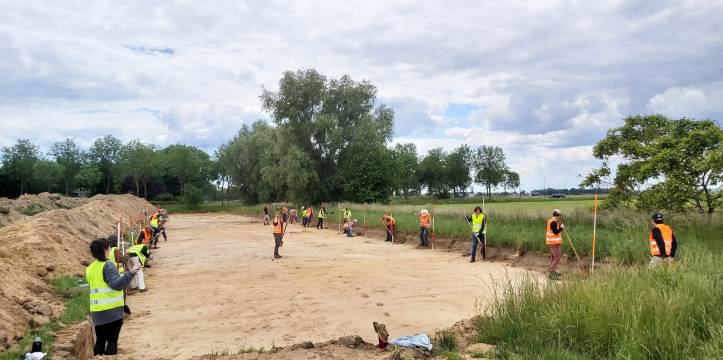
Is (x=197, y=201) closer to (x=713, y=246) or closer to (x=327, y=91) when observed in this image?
(x=327, y=91)

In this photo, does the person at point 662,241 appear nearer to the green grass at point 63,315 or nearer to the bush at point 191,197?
the green grass at point 63,315

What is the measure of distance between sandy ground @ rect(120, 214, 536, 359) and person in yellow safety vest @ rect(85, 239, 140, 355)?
3.95ft

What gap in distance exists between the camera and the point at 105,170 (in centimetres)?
9294

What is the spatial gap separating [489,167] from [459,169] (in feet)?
22.0

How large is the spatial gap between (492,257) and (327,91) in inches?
1402

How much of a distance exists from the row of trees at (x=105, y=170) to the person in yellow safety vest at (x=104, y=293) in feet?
259

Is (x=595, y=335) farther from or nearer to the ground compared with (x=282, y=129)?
nearer to the ground

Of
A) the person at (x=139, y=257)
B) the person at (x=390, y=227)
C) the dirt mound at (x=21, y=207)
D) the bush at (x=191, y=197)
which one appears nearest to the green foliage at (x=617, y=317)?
the person at (x=139, y=257)

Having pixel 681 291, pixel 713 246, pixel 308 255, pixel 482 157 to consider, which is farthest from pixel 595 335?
pixel 482 157

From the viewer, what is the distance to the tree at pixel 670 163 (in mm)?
13922

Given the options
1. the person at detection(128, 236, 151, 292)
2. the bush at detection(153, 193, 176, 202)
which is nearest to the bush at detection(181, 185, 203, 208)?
the bush at detection(153, 193, 176, 202)

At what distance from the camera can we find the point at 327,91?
50.8 meters

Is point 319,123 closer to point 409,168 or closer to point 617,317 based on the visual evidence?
point 617,317

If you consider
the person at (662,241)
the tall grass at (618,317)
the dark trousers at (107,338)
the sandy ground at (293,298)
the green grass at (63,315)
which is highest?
the person at (662,241)
